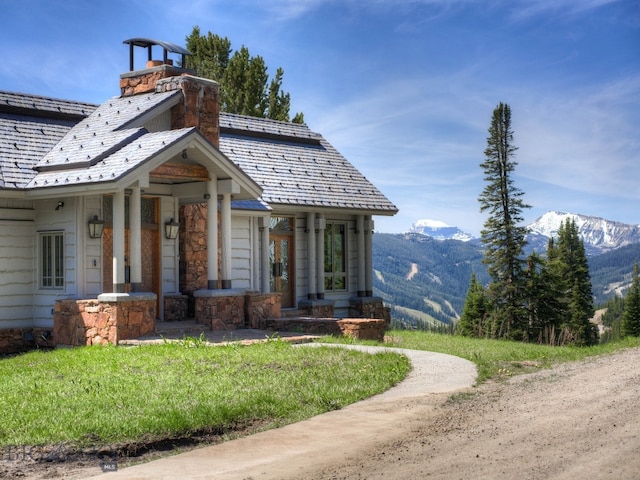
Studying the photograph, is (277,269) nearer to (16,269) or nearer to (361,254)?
(361,254)

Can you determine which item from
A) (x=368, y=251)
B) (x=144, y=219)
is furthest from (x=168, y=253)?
(x=368, y=251)

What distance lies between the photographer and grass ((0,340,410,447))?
877 centimetres

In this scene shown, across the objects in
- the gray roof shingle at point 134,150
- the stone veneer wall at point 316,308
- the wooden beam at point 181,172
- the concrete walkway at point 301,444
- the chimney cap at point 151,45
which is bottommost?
the concrete walkway at point 301,444

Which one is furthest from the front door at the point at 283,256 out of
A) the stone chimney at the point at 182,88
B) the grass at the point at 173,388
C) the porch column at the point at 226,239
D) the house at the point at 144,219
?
the grass at the point at 173,388

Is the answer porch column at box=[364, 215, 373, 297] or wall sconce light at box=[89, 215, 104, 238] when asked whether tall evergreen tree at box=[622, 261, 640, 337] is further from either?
wall sconce light at box=[89, 215, 104, 238]

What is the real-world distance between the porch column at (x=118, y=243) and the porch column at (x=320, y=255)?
8173 millimetres

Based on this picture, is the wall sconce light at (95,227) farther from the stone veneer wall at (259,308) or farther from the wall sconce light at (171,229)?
the stone veneer wall at (259,308)

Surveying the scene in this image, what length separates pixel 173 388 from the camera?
10820 millimetres

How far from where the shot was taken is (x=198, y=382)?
36.9ft

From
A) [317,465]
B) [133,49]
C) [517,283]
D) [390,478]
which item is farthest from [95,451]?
[517,283]

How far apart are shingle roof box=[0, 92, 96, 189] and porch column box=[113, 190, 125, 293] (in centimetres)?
240

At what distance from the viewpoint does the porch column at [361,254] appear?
989 inches

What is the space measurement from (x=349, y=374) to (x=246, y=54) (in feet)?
102

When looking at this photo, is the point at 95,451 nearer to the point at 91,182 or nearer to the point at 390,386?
the point at 390,386
